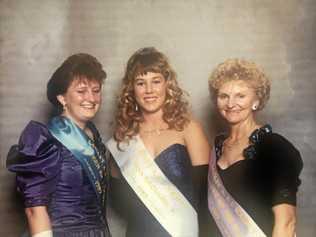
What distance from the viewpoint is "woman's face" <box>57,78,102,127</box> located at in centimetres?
136

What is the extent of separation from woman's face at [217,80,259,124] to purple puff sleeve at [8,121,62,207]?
42 cm

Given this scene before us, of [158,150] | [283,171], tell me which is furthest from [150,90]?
[283,171]

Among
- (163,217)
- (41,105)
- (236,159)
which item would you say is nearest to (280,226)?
(236,159)

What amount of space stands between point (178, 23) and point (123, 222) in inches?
25.2

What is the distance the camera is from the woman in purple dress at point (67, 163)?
1253 mm

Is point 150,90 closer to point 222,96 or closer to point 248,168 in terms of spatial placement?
point 222,96

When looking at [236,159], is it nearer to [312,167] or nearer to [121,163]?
[121,163]

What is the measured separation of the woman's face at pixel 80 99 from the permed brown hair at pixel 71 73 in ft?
0.03

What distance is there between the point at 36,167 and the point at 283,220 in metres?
0.56

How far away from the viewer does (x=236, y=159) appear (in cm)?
130

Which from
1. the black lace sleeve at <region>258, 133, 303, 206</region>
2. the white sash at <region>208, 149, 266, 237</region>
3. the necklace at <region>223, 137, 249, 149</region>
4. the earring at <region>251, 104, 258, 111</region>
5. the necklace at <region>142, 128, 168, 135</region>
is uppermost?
the earring at <region>251, 104, 258, 111</region>

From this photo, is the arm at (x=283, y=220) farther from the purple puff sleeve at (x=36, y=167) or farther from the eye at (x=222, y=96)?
the purple puff sleeve at (x=36, y=167)

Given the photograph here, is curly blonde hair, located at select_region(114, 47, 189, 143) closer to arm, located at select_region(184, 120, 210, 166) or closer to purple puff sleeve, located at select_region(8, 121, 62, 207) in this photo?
arm, located at select_region(184, 120, 210, 166)

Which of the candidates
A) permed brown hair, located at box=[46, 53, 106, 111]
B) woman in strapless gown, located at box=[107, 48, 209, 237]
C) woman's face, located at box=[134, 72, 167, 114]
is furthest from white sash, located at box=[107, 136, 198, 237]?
permed brown hair, located at box=[46, 53, 106, 111]
